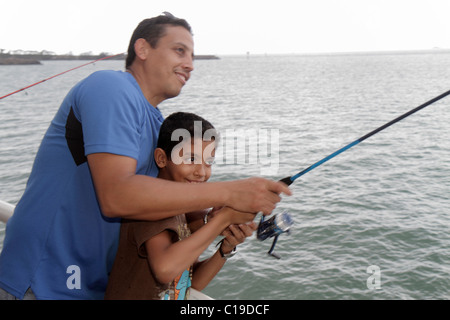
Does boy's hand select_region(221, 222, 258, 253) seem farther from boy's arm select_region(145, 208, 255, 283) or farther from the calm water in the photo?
the calm water

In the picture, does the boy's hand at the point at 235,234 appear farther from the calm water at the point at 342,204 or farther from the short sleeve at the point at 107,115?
the calm water at the point at 342,204

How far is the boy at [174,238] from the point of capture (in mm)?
1864

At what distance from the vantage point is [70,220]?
6.31ft

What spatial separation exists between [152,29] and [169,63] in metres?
0.22

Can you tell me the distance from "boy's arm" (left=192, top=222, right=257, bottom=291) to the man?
1.15 ft

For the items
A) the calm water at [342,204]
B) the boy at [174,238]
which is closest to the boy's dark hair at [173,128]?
the boy at [174,238]

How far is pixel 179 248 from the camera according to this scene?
1848mm

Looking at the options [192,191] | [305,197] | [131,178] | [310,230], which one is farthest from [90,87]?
[305,197]

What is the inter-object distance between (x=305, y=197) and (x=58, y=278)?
42.6ft

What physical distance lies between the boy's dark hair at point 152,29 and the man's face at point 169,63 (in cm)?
3

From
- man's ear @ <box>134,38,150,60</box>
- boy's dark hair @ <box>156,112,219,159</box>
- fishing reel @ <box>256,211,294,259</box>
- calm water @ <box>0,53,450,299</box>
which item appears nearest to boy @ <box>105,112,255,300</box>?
boy's dark hair @ <box>156,112,219,159</box>

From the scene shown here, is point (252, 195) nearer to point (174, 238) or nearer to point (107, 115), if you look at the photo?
point (174, 238)

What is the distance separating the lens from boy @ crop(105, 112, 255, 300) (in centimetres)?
186

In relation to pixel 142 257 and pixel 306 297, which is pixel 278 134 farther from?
pixel 142 257
